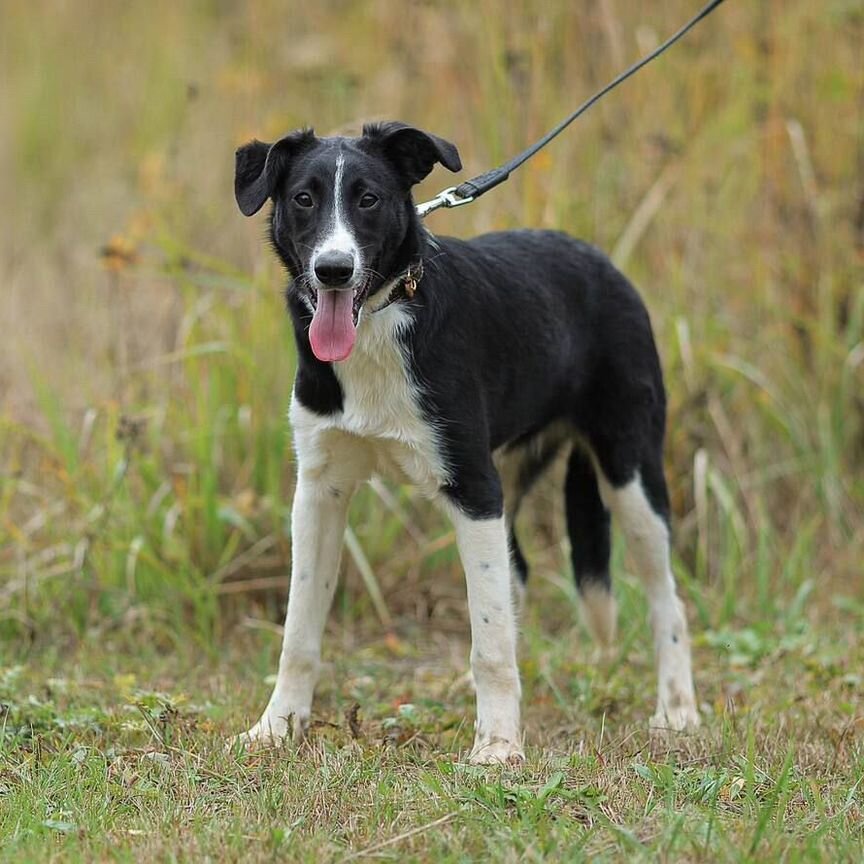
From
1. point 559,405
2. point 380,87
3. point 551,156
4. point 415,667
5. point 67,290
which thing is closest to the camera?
point 559,405

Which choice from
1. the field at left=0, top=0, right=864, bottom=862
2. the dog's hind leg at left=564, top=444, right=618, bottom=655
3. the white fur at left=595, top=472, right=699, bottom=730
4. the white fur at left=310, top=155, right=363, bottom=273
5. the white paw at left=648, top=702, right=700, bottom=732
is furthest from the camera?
the dog's hind leg at left=564, top=444, right=618, bottom=655

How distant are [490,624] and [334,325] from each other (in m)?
0.96

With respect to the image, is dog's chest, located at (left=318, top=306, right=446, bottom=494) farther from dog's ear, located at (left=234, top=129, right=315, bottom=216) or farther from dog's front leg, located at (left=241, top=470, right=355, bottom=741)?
dog's ear, located at (left=234, top=129, right=315, bottom=216)

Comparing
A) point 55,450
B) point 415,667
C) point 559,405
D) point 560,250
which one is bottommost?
point 415,667

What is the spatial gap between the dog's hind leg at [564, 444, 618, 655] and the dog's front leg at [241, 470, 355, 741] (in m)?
1.04

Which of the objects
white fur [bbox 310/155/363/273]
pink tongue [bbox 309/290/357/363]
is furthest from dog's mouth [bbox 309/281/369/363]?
white fur [bbox 310/155/363/273]

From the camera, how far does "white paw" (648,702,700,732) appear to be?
4.55m

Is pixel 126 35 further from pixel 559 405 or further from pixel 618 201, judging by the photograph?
pixel 559 405

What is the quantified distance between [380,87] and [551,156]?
1.08 metres

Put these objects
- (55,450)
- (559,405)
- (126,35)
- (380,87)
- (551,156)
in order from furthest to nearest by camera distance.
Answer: (126,35)
(380,87)
(551,156)
(55,450)
(559,405)

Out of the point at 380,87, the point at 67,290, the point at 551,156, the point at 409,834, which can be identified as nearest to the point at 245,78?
the point at 380,87

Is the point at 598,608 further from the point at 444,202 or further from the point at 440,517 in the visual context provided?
the point at 444,202

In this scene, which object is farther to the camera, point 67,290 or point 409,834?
point 67,290

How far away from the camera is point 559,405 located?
15.6ft
